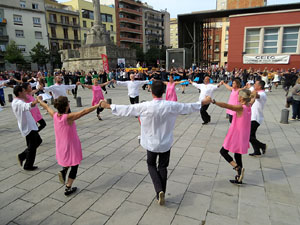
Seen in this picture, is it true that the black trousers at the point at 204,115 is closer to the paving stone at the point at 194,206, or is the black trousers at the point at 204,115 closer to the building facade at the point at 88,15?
the paving stone at the point at 194,206

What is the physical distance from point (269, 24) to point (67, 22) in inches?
1703

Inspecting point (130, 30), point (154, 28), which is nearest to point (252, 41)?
point (130, 30)

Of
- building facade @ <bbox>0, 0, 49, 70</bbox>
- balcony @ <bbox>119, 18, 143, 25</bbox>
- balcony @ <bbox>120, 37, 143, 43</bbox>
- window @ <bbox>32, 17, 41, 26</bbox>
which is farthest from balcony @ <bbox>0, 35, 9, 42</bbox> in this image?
balcony @ <bbox>119, 18, 143, 25</bbox>

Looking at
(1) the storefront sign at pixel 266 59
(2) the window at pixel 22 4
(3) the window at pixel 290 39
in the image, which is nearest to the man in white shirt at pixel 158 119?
(1) the storefront sign at pixel 266 59

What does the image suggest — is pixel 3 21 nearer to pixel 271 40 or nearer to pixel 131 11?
pixel 131 11

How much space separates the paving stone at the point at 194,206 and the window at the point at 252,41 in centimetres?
2211

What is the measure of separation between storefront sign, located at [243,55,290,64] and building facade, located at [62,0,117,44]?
4129 centimetres

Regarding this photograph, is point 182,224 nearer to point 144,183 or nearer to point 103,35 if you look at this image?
point 144,183

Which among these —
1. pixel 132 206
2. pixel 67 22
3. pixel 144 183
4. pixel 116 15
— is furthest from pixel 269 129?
pixel 116 15

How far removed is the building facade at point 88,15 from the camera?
49734mm

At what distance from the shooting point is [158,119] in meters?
3.03

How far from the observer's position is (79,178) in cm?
422

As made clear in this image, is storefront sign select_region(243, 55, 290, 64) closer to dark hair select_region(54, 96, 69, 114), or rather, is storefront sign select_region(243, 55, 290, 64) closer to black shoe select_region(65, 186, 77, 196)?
dark hair select_region(54, 96, 69, 114)

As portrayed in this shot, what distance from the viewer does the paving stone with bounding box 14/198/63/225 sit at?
3.05 meters
